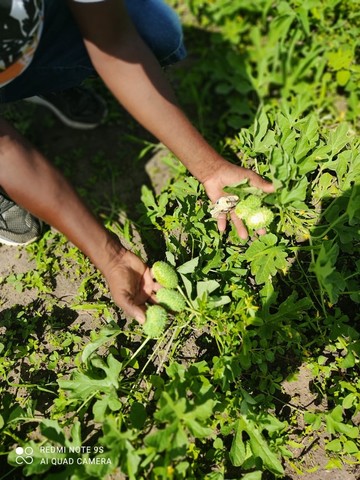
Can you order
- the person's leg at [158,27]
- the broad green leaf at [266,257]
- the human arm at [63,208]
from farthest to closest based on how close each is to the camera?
1. the person's leg at [158,27]
2. the broad green leaf at [266,257]
3. the human arm at [63,208]

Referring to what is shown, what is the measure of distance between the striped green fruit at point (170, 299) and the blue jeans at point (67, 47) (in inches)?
48.2

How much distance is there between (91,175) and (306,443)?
198 cm

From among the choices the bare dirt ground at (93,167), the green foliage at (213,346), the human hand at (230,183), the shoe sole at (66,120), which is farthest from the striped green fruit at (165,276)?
the shoe sole at (66,120)

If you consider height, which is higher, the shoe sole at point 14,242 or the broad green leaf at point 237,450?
the shoe sole at point 14,242

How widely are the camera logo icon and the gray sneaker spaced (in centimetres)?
115

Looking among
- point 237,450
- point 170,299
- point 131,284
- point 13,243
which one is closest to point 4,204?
point 13,243

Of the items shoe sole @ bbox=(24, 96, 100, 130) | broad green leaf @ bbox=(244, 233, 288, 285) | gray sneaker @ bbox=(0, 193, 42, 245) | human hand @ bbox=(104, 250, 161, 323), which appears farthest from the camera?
shoe sole @ bbox=(24, 96, 100, 130)

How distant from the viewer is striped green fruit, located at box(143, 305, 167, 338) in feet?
6.20

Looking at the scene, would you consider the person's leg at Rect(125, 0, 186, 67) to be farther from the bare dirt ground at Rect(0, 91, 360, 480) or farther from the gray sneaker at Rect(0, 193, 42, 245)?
the gray sneaker at Rect(0, 193, 42, 245)

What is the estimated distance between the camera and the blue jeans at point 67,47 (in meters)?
2.28

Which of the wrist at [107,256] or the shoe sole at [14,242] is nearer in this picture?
the wrist at [107,256]

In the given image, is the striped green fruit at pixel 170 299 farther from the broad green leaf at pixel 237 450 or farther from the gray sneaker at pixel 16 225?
the gray sneaker at pixel 16 225

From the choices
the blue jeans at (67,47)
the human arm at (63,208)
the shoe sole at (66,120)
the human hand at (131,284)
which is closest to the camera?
the human arm at (63,208)

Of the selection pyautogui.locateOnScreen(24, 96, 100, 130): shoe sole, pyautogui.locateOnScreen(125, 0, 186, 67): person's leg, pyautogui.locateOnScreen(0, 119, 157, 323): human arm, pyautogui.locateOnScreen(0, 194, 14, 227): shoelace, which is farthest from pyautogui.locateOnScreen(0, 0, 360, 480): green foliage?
pyautogui.locateOnScreen(24, 96, 100, 130): shoe sole
